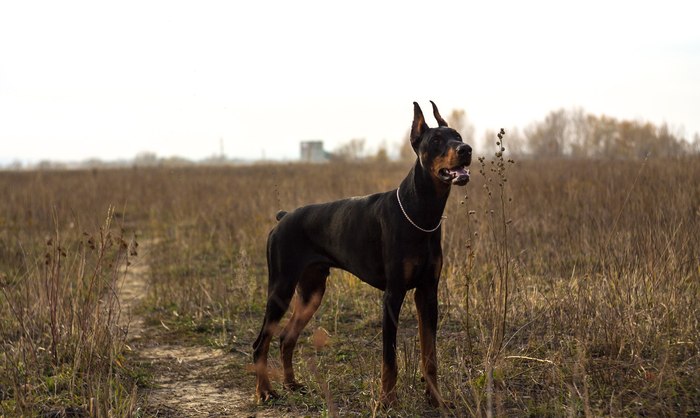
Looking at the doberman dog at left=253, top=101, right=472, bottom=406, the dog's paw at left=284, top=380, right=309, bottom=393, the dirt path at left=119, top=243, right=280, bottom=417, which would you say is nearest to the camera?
the doberman dog at left=253, top=101, right=472, bottom=406

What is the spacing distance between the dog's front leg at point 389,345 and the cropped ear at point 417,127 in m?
0.84

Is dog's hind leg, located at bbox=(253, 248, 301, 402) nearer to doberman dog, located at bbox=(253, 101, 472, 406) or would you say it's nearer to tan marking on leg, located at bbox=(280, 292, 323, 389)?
doberman dog, located at bbox=(253, 101, 472, 406)

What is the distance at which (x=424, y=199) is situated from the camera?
3551 mm

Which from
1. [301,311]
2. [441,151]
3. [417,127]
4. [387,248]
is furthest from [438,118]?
[301,311]

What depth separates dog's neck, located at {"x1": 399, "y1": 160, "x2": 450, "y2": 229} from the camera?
351cm

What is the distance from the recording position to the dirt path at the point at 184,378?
3.94 m

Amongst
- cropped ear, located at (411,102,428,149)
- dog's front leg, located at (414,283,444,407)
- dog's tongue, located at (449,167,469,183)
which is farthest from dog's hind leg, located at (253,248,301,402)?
dog's tongue, located at (449,167,469,183)

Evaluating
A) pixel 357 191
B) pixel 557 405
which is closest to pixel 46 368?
pixel 557 405

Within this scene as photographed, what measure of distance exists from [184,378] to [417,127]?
8.08ft

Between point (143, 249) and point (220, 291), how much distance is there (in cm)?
410

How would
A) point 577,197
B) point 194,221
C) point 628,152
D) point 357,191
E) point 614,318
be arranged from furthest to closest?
point 628,152
point 357,191
point 194,221
point 577,197
point 614,318

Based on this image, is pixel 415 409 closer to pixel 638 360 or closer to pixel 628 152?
pixel 638 360

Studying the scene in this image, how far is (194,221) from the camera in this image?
1145 cm

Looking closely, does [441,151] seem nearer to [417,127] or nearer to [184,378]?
[417,127]
